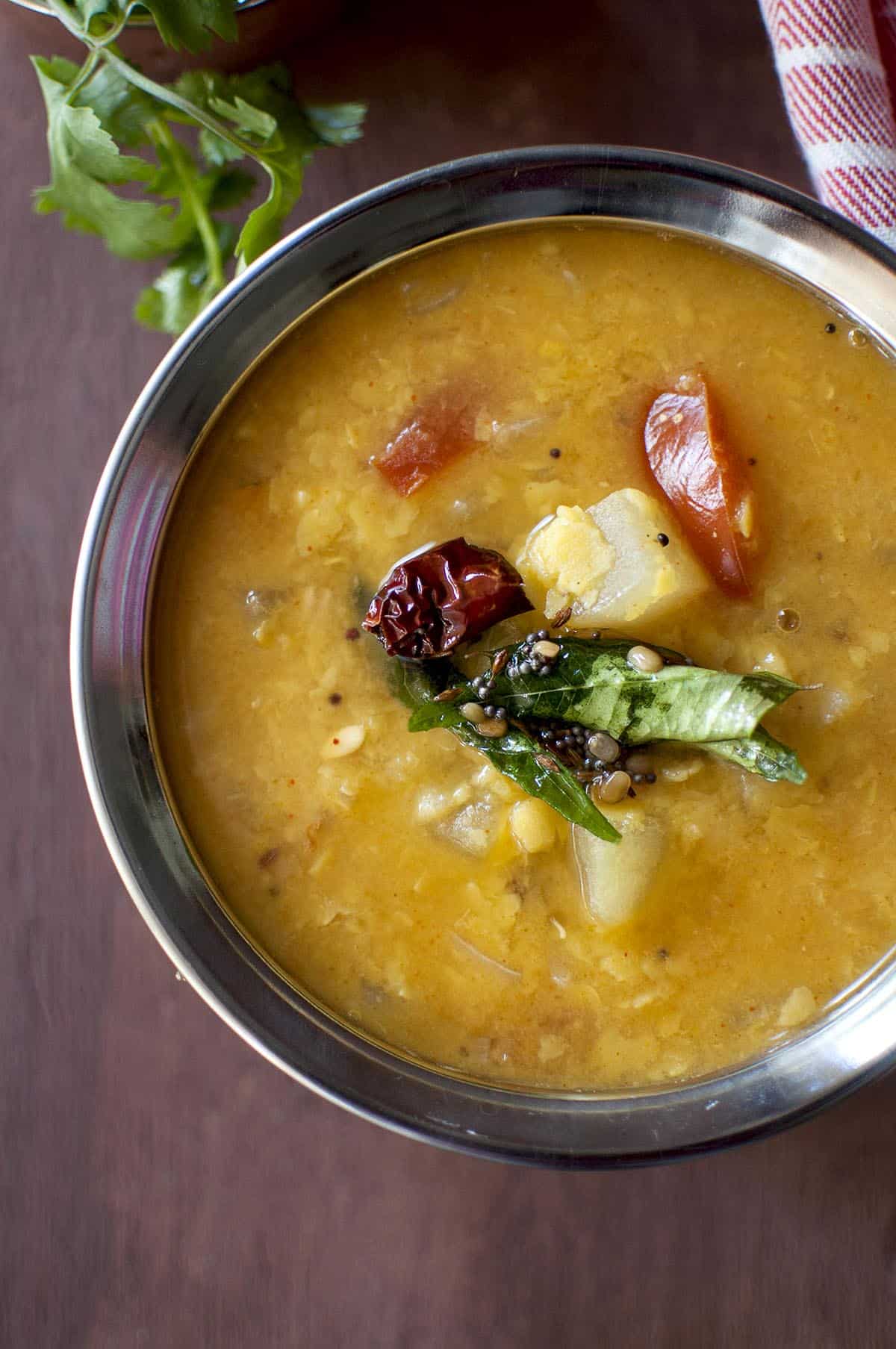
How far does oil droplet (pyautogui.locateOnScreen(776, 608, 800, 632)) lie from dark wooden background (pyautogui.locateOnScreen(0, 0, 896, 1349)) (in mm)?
978

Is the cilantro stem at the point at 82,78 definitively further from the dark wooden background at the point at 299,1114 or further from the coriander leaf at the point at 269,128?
the dark wooden background at the point at 299,1114

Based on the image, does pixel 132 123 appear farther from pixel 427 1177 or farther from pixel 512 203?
pixel 427 1177

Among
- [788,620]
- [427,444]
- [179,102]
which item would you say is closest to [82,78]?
[179,102]

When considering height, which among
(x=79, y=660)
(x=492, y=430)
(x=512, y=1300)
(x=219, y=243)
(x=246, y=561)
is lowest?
(x=512, y=1300)

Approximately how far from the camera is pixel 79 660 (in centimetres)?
189

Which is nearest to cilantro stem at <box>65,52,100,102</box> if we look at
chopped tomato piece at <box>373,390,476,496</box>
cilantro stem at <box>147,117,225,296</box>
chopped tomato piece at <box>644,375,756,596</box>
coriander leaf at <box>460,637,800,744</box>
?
cilantro stem at <box>147,117,225,296</box>

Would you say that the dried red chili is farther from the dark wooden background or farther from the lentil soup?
the dark wooden background

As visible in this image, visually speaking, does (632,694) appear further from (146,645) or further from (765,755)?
(146,645)

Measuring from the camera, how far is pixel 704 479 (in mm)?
1852

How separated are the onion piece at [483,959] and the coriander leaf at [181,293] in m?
1.24

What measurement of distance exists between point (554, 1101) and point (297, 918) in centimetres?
54

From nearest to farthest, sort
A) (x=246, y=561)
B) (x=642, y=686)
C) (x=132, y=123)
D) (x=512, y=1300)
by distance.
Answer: (x=642, y=686) < (x=246, y=561) < (x=132, y=123) < (x=512, y=1300)

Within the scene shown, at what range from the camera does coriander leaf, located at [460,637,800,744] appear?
1767 mm

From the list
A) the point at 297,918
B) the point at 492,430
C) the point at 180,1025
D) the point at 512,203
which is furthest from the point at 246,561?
the point at 180,1025
